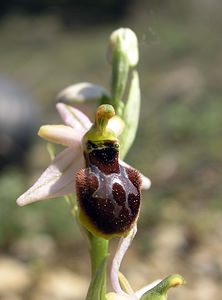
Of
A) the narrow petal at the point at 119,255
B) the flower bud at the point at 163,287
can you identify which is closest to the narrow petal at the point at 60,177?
the narrow petal at the point at 119,255

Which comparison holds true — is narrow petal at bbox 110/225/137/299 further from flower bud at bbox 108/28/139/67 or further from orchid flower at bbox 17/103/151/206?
flower bud at bbox 108/28/139/67

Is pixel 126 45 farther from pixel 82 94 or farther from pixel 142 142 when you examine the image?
pixel 142 142

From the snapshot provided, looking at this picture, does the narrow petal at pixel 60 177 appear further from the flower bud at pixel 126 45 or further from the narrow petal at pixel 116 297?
the flower bud at pixel 126 45

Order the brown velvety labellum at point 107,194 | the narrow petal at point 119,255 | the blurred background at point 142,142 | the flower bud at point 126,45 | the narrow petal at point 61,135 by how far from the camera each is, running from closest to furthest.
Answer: the brown velvety labellum at point 107,194 → the narrow petal at point 119,255 → the narrow petal at point 61,135 → the flower bud at point 126,45 → the blurred background at point 142,142

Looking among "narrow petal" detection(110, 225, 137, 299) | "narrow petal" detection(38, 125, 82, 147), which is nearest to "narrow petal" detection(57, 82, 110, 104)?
"narrow petal" detection(38, 125, 82, 147)

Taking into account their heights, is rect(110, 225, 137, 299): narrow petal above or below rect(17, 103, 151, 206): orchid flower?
below

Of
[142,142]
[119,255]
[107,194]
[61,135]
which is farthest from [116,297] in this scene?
[142,142]
